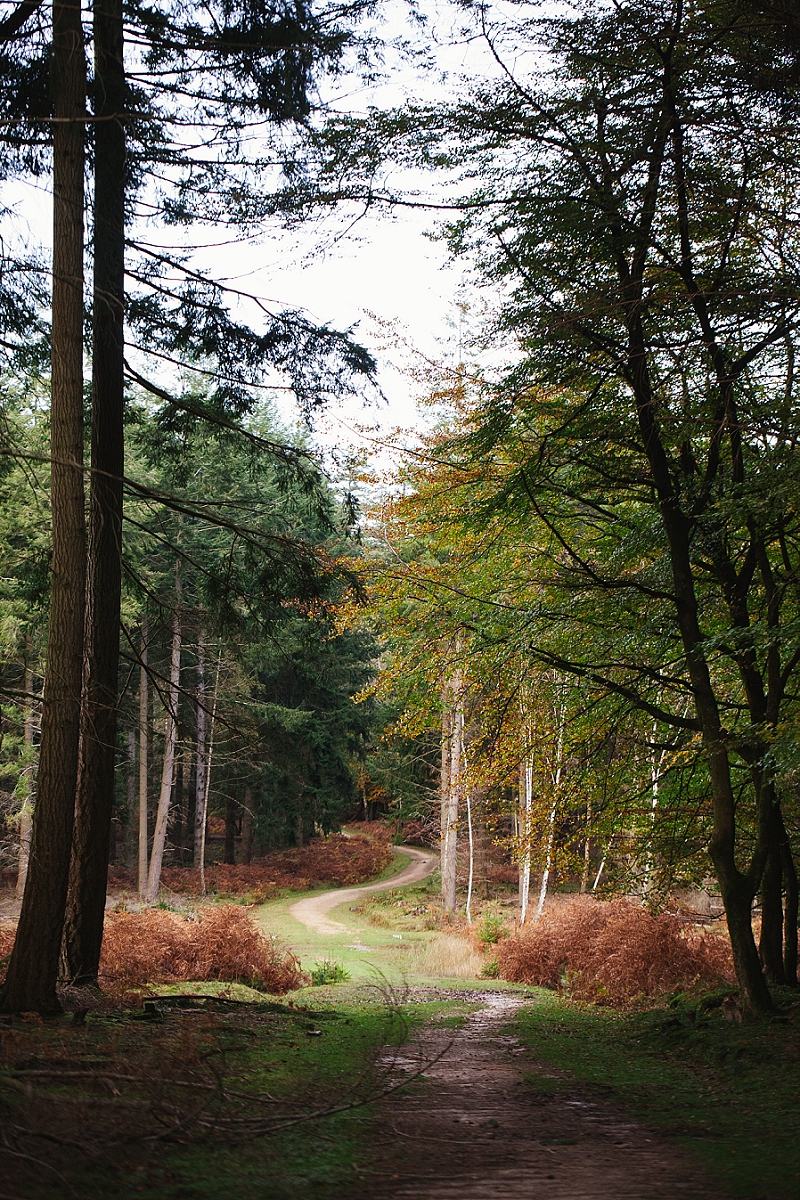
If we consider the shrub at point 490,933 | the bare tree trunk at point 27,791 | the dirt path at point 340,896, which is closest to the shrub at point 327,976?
the shrub at point 490,933

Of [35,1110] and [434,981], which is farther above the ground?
[35,1110]

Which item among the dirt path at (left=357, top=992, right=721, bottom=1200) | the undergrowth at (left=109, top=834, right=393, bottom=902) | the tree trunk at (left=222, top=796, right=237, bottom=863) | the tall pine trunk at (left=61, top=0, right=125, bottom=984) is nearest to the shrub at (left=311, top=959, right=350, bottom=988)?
the tall pine trunk at (left=61, top=0, right=125, bottom=984)

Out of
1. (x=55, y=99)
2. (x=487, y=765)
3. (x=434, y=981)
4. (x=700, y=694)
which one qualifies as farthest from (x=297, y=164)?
(x=434, y=981)

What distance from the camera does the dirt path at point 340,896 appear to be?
25.6 m

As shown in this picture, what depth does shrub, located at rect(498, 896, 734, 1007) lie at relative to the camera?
11969mm

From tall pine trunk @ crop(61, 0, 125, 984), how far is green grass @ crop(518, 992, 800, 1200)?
4485 millimetres

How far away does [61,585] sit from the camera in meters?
7.09

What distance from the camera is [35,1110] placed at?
3.62 m

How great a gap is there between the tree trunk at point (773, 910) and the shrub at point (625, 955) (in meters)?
2.41

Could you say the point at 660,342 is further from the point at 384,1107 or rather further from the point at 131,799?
the point at 131,799

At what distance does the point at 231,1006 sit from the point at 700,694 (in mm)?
5547

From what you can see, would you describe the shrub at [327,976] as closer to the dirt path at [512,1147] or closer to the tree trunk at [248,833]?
the dirt path at [512,1147]

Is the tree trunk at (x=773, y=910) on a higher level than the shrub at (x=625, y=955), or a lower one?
higher

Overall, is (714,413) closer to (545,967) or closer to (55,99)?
(55,99)
